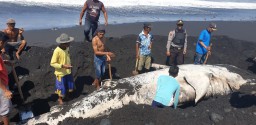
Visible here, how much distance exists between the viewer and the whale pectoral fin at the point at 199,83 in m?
8.73

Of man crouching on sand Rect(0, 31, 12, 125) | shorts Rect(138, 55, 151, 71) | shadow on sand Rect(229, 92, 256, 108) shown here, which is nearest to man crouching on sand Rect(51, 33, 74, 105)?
man crouching on sand Rect(0, 31, 12, 125)

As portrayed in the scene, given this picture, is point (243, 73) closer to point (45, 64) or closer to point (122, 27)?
point (45, 64)

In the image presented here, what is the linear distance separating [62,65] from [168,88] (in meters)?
2.72

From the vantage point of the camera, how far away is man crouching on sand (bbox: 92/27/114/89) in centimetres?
853

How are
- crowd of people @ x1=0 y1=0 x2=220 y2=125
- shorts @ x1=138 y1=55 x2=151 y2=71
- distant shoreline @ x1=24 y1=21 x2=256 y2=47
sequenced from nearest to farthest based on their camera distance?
crowd of people @ x1=0 y1=0 x2=220 y2=125
shorts @ x1=138 y1=55 x2=151 y2=71
distant shoreline @ x1=24 y1=21 x2=256 y2=47

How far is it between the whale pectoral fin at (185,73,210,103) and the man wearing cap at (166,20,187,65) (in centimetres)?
177

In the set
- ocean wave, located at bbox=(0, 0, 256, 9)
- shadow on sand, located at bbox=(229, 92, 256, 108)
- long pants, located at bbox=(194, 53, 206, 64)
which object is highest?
ocean wave, located at bbox=(0, 0, 256, 9)

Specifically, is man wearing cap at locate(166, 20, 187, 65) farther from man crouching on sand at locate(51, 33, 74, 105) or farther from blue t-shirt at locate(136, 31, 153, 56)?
man crouching on sand at locate(51, 33, 74, 105)

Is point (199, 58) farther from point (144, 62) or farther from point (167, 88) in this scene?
point (167, 88)

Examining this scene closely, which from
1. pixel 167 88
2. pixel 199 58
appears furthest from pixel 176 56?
pixel 167 88

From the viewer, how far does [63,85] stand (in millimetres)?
8180

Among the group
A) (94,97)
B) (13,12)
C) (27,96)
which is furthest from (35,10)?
(94,97)

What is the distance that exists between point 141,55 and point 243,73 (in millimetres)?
3315

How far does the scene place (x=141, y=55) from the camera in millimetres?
9734
